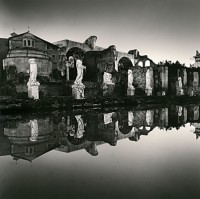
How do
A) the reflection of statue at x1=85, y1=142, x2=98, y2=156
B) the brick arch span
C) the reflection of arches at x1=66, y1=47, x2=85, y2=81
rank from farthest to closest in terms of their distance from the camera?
the brick arch span, the reflection of arches at x1=66, y1=47, x2=85, y2=81, the reflection of statue at x1=85, y1=142, x2=98, y2=156

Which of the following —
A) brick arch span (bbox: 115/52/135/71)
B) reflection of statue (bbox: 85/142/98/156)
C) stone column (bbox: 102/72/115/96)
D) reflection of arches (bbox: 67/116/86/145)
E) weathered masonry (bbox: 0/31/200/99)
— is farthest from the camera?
brick arch span (bbox: 115/52/135/71)

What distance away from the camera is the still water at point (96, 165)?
8.08 feet

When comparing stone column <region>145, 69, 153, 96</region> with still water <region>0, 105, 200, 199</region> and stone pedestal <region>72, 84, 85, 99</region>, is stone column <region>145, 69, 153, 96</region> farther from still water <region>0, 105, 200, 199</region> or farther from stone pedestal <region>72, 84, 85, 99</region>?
still water <region>0, 105, 200, 199</region>

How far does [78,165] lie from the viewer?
336cm

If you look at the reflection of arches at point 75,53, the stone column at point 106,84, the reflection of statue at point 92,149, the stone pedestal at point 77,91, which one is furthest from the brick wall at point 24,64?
the reflection of statue at point 92,149

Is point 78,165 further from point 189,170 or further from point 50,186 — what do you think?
point 189,170

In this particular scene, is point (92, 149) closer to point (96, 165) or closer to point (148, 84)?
point (96, 165)

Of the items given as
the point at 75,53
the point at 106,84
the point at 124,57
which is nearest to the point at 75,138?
A: the point at 106,84

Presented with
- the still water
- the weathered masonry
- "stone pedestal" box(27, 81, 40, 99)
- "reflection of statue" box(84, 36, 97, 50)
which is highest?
"reflection of statue" box(84, 36, 97, 50)

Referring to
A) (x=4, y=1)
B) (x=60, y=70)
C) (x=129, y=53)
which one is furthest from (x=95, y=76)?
(x=4, y=1)

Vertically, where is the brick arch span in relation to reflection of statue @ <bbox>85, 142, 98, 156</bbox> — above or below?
above

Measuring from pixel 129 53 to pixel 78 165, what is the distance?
3535 centimetres

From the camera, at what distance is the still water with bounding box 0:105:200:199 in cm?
246

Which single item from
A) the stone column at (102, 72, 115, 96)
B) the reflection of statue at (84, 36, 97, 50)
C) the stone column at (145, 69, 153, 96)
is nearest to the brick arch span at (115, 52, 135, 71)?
the reflection of statue at (84, 36, 97, 50)
